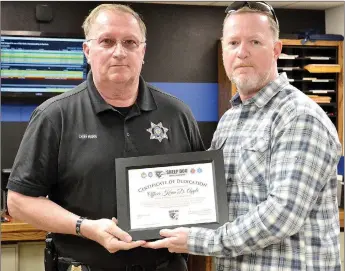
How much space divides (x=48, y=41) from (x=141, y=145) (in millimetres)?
2977

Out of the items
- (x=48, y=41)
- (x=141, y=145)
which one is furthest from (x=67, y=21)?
(x=141, y=145)

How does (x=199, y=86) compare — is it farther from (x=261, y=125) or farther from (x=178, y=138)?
(x=261, y=125)

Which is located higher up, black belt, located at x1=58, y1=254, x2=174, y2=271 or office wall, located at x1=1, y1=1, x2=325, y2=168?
office wall, located at x1=1, y1=1, x2=325, y2=168

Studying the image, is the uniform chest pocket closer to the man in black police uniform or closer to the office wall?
the man in black police uniform

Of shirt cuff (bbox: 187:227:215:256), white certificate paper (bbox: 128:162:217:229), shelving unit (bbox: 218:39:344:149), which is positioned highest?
shelving unit (bbox: 218:39:344:149)

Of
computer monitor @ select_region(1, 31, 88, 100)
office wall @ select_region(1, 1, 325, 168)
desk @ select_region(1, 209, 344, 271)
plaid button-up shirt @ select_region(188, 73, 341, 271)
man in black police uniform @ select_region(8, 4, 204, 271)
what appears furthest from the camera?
office wall @ select_region(1, 1, 325, 168)

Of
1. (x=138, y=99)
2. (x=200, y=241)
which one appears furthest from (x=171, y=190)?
(x=138, y=99)

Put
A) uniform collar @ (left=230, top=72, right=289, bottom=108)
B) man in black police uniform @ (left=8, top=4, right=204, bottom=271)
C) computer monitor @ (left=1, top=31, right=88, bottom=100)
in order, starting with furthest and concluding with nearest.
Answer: computer monitor @ (left=1, top=31, right=88, bottom=100)
man in black police uniform @ (left=8, top=4, right=204, bottom=271)
uniform collar @ (left=230, top=72, right=289, bottom=108)

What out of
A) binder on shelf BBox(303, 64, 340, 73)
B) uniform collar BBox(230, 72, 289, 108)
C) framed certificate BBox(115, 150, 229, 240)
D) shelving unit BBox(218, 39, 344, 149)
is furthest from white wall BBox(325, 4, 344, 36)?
framed certificate BBox(115, 150, 229, 240)

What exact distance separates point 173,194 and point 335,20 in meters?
4.29

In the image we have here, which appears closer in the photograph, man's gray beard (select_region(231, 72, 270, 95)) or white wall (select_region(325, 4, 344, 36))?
man's gray beard (select_region(231, 72, 270, 95))

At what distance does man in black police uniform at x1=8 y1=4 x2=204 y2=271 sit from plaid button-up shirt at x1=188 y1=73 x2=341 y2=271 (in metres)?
0.40

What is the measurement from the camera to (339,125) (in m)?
5.49

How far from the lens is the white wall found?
562 cm
